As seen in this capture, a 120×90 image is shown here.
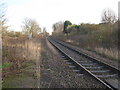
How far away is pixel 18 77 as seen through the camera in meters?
6.96

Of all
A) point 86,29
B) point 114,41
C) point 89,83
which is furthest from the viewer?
point 86,29

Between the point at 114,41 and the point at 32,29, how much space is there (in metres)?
52.6

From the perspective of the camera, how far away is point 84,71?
823 centimetres

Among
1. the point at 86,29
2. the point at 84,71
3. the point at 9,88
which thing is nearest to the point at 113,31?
the point at 84,71

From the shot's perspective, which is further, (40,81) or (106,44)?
(106,44)

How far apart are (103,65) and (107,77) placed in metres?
2.56

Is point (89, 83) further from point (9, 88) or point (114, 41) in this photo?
point (114, 41)

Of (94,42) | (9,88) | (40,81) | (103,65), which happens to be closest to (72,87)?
(40,81)

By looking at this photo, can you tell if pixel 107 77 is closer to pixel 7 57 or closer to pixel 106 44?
pixel 7 57

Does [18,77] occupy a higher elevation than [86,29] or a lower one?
lower

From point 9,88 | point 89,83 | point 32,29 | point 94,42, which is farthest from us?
point 32,29

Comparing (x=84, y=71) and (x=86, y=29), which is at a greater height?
(x=86, y=29)

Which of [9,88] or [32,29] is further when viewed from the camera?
[32,29]

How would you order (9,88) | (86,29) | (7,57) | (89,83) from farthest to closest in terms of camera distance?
(86,29)
(7,57)
(89,83)
(9,88)
